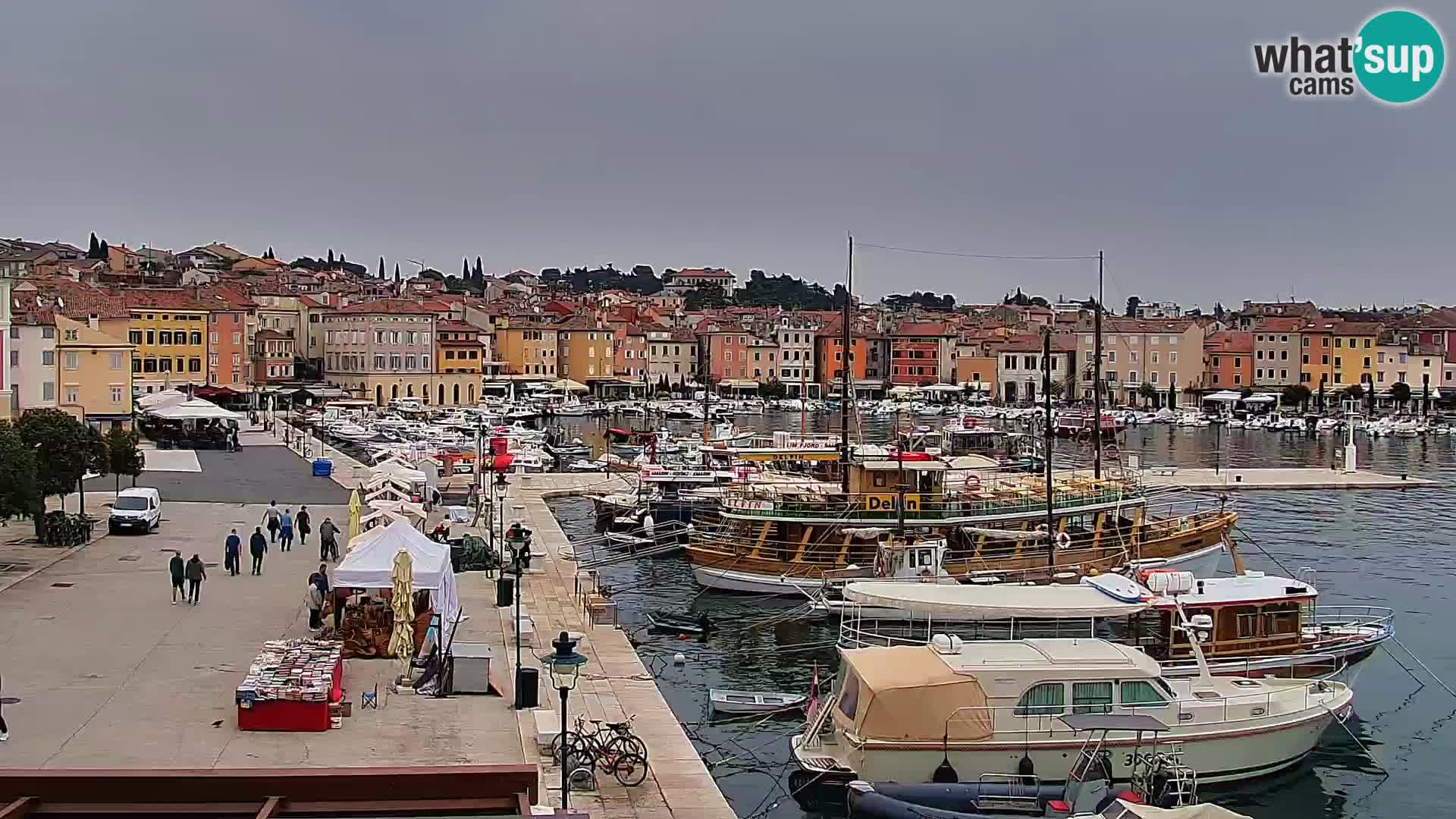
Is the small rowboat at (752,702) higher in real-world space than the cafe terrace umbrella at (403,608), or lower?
lower

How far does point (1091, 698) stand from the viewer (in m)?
16.9

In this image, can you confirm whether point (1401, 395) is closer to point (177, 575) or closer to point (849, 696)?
point (177, 575)

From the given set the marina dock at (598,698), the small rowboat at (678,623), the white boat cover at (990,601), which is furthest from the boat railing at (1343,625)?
the small rowboat at (678,623)

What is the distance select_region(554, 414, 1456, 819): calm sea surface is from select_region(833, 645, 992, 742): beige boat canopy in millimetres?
1342

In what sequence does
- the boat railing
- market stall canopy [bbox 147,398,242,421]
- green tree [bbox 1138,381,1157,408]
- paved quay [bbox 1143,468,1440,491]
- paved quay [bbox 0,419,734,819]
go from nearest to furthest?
paved quay [bbox 0,419,734,819] < the boat railing < market stall canopy [bbox 147,398,242,421] < paved quay [bbox 1143,468,1440,491] < green tree [bbox 1138,381,1157,408]

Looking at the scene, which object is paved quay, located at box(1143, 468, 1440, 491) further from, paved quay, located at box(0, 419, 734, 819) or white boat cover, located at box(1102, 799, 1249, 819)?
white boat cover, located at box(1102, 799, 1249, 819)

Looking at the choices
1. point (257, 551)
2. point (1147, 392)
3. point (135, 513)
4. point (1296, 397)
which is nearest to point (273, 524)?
point (135, 513)

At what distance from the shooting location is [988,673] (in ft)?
Answer: 55.1

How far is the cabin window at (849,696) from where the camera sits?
55.5 feet

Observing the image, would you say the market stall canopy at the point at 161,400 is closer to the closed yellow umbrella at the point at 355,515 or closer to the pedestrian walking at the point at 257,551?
the pedestrian walking at the point at 257,551

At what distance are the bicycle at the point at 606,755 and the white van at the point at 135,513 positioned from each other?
1831 cm

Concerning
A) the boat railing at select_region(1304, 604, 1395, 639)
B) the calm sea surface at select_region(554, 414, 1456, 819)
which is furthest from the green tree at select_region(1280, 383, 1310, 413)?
the boat railing at select_region(1304, 604, 1395, 639)

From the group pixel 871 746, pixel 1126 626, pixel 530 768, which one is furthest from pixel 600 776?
pixel 1126 626

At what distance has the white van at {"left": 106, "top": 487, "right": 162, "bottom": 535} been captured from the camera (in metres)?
30.4
